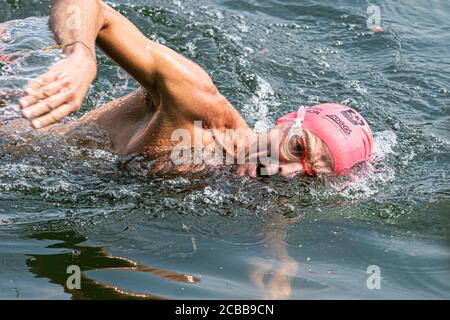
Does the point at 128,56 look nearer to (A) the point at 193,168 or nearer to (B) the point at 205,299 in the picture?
(A) the point at 193,168

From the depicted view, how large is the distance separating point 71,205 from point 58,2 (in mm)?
1503

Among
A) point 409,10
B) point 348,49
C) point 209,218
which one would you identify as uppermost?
point 409,10

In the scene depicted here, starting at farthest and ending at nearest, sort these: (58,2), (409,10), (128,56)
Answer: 1. (409,10)
2. (128,56)
3. (58,2)

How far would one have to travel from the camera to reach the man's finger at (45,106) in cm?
363

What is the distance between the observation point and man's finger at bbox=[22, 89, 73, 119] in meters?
3.63

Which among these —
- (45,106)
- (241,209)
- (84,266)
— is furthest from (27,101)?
(241,209)

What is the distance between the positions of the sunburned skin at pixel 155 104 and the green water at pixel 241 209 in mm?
170

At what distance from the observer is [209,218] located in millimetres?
5492

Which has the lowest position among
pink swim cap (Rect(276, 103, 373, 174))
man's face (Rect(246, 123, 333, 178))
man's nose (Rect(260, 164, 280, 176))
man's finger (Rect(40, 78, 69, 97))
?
man's finger (Rect(40, 78, 69, 97))

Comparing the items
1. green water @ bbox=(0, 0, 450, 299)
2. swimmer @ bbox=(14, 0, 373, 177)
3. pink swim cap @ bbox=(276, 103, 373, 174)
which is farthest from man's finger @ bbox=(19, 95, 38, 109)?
pink swim cap @ bbox=(276, 103, 373, 174)

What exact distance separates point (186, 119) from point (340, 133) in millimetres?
1078

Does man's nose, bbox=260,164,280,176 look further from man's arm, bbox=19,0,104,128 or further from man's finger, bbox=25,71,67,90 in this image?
man's finger, bbox=25,71,67,90
